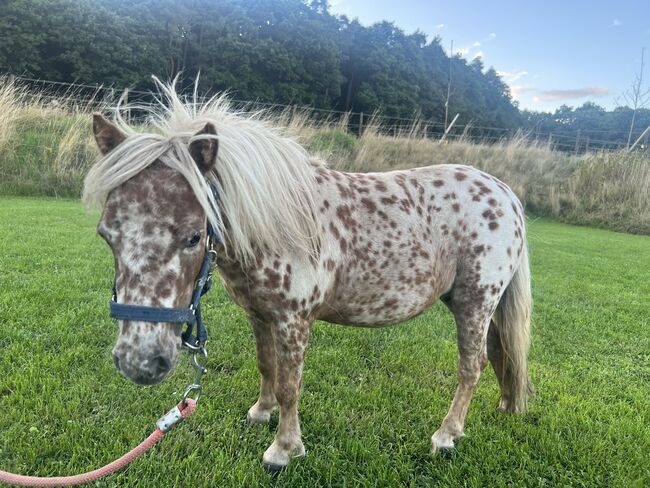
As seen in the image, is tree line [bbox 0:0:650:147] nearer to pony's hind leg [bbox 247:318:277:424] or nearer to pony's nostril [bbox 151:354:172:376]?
pony's hind leg [bbox 247:318:277:424]

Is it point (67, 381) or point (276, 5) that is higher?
point (276, 5)

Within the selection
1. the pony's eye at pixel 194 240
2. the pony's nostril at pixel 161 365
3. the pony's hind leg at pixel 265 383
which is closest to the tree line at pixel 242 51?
the pony's hind leg at pixel 265 383

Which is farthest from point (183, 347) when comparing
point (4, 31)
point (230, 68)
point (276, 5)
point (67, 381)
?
point (276, 5)

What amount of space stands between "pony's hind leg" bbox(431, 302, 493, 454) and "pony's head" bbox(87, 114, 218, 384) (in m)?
1.61

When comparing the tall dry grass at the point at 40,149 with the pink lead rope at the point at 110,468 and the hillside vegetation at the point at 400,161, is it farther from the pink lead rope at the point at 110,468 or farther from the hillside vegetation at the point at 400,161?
the pink lead rope at the point at 110,468

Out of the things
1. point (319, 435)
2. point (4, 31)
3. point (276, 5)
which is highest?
point (276, 5)

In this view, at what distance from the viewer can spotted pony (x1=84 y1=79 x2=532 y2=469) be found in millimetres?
1447

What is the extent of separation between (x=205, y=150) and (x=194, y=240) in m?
0.34

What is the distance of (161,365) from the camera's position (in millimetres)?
1445

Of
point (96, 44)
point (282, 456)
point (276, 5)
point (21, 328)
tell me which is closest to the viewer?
point (282, 456)

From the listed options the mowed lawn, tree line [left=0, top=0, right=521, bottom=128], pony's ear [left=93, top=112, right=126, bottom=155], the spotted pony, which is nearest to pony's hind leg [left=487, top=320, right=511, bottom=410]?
the spotted pony

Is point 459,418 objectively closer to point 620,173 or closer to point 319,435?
point 319,435

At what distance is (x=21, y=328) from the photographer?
3.28m

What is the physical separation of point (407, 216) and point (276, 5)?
115 ft
